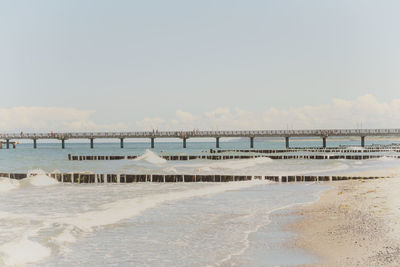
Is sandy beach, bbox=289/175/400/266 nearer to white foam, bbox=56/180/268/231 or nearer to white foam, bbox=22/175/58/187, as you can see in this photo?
white foam, bbox=56/180/268/231

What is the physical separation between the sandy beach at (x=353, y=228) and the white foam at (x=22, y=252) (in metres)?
5.84

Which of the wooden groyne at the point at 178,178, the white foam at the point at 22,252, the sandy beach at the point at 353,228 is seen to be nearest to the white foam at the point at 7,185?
the wooden groyne at the point at 178,178

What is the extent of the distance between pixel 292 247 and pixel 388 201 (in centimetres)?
787

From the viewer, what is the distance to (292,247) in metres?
11.0

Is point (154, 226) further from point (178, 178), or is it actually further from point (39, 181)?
point (39, 181)

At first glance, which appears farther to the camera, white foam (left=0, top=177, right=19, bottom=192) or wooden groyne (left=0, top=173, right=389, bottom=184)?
wooden groyne (left=0, top=173, right=389, bottom=184)

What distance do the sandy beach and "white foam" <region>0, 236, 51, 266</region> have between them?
5.84m

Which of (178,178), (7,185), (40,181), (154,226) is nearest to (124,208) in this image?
(154,226)

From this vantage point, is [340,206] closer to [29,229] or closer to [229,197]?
[229,197]

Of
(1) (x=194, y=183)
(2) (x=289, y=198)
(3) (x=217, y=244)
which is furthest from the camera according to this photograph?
(1) (x=194, y=183)

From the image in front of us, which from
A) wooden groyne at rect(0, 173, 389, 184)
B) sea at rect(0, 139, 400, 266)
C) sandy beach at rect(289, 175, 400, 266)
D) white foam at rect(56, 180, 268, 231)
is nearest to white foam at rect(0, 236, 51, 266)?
sea at rect(0, 139, 400, 266)

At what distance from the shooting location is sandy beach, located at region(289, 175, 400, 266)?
31.9ft

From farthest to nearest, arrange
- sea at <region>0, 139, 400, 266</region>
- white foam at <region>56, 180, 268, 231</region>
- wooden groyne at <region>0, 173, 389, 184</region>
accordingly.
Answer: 1. wooden groyne at <region>0, 173, 389, 184</region>
2. white foam at <region>56, 180, 268, 231</region>
3. sea at <region>0, 139, 400, 266</region>

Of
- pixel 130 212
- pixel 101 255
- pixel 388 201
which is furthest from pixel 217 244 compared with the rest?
pixel 388 201
